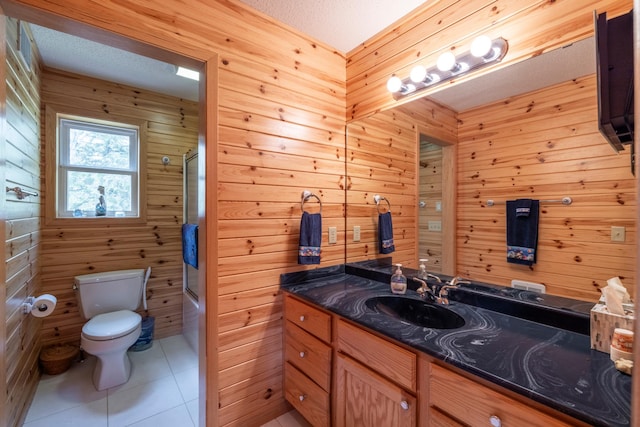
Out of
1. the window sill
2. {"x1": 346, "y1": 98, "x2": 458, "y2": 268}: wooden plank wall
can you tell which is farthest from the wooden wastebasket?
{"x1": 346, "y1": 98, "x2": 458, "y2": 268}: wooden plank wall

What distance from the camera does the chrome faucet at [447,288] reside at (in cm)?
134

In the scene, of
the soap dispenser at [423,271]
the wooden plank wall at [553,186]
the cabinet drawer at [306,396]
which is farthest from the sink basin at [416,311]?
the cabinet drawer at [306,396]

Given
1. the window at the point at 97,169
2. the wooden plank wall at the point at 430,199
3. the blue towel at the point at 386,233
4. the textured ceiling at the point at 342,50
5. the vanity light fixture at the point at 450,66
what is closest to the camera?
the textured ceiling at the point at 342,50

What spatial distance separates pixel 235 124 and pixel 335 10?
2.87ft

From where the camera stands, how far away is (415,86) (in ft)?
4.94

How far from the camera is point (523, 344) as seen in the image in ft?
3.03

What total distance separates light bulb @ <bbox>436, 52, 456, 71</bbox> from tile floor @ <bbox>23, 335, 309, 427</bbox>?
85.4 inches

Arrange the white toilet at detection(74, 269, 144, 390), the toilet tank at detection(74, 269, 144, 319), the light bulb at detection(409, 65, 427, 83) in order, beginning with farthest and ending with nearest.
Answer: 1. the toilet tank at detection(74, 269, 144, 319)
2. the white toilet at detection(74, 269, 144, 390)
3. the light bulb at detection(409, 65, 427, 83)

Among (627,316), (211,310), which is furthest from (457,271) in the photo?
(211,310)

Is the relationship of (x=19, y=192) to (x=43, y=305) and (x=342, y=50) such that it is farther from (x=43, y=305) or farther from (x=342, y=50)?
A: (x=342, y=50)

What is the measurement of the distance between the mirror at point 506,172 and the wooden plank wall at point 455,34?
67 millimetres

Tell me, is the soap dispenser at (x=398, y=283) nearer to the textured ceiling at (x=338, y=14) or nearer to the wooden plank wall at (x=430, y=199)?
the wooden plank wall at (x=430, y=199)

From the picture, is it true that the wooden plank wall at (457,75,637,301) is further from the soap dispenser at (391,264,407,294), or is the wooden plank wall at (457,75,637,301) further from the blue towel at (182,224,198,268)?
the blue towel at (182,224,198,268)

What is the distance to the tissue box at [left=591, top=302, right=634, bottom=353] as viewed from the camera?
2.72ft
